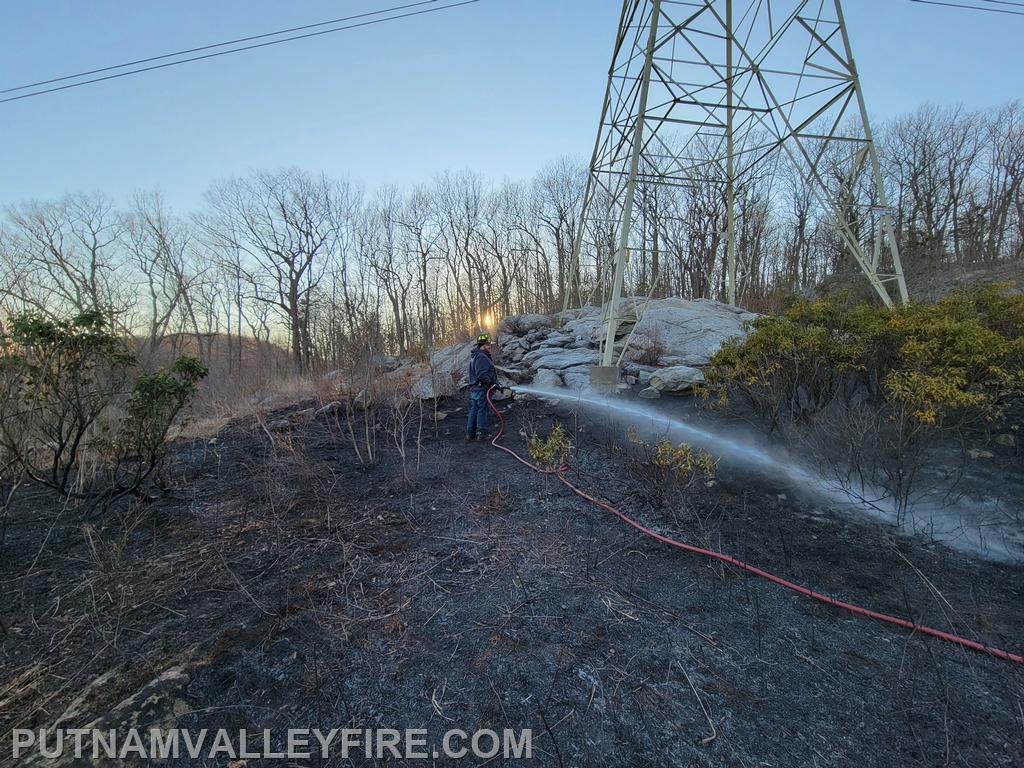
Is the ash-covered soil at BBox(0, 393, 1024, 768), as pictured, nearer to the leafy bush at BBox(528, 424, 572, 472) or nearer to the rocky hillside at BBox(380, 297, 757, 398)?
the leafy bush at BBox(528, 424, 572, 472)

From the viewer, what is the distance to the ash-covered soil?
1.61m

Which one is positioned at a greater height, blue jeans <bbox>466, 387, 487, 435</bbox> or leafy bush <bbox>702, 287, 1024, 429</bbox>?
leafy bush <bbox>702, 287, 1024, 429</bbox>

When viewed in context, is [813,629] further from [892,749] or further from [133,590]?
[133,590]

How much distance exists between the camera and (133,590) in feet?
8.11

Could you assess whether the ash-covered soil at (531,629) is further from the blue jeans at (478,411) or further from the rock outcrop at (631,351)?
the rock outcrop at (631,351)

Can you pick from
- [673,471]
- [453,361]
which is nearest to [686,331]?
[453,361]

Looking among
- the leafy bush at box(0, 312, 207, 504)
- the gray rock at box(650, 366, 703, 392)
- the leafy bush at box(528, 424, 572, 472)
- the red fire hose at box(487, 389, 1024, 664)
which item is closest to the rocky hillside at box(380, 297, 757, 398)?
the gray rock at box(650, 366, 703, 392)

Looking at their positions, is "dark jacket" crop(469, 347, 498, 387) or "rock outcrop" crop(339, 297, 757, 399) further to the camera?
"rock outcrop" crop(339, 297, 757, 399)

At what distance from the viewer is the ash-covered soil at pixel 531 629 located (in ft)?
5.28

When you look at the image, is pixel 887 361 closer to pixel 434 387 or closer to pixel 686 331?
pixel 686 331

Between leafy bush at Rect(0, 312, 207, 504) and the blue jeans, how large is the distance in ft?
10.4

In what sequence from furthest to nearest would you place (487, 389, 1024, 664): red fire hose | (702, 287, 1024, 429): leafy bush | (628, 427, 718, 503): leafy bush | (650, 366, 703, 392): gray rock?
(650, 366, 703, 392): gray rock, (628, 427, 718, 503): leafy bush, (702, 287, 1024, 429): leafy bush, (487, 389, 1024, 664): red fire hose

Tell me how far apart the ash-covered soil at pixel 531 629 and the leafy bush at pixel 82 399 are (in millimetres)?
488

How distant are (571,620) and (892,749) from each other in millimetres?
1275
